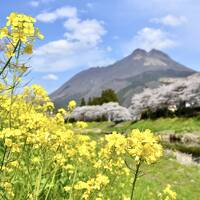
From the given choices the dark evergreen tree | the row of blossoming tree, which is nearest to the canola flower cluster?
the row of blossoming tree

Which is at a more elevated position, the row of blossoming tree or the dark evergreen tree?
the dark evergreen tree

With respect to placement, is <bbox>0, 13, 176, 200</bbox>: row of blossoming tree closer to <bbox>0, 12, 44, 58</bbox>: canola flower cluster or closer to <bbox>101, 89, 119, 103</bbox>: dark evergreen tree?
<bbox>0, 12, 44, 58</bbox>: canola flower cluster

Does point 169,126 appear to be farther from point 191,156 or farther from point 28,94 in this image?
point 28,94

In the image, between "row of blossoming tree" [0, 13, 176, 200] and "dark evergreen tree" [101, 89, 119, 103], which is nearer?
"row of blossoming tree" [0, 13, 176, 200]

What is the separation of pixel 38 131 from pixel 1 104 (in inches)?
26.7

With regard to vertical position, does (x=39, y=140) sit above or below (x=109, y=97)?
below

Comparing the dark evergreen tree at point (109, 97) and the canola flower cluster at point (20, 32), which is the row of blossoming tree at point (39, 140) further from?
the dark evergreen tree at point (109, 97)

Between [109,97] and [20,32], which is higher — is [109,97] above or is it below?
above

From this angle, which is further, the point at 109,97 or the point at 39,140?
the point at 109,97

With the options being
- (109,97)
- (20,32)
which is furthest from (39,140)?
(109,97)

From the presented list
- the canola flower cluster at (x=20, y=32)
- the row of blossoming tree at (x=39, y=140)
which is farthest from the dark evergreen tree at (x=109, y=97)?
the canola flower cluster at (x=20, y=32)

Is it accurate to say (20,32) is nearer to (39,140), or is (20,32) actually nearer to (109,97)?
(39,140)

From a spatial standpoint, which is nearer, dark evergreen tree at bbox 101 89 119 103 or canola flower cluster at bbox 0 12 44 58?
canola flower cluster at bbox 0 12 44 58

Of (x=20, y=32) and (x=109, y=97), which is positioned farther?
(x=109, y=97)
